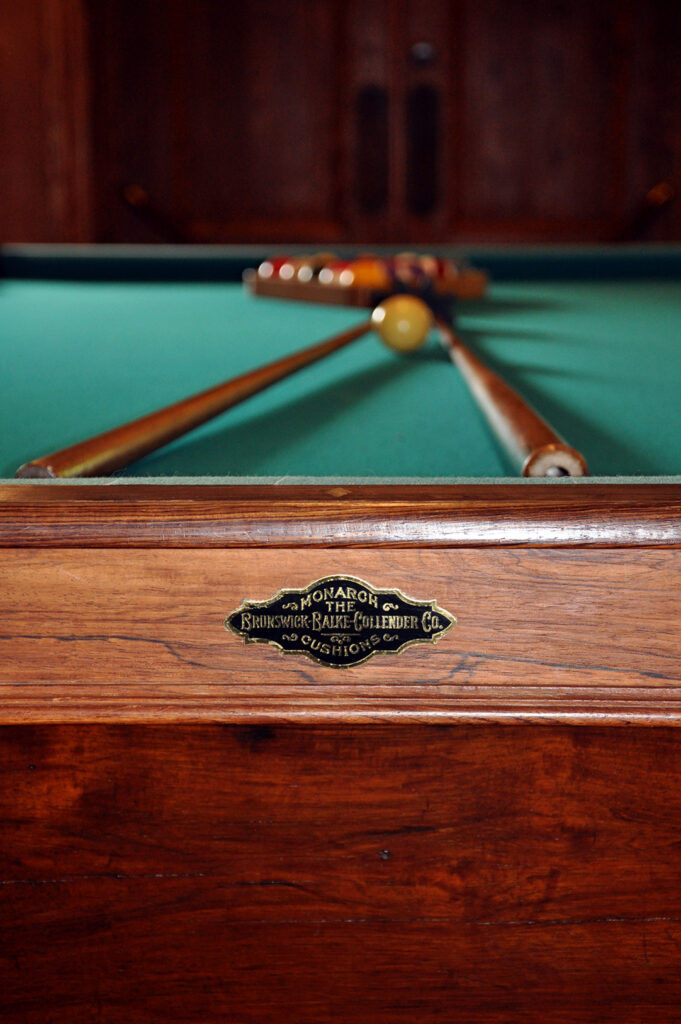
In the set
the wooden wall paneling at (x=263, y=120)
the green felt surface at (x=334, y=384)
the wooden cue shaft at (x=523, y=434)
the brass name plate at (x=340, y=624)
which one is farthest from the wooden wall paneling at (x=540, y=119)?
the brass name plate at (x=340, y=624)

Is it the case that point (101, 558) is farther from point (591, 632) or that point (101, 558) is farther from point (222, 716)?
point (591, 632)

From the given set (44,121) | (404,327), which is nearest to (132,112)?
(44,121)

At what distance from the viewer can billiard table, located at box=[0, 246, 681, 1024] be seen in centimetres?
57

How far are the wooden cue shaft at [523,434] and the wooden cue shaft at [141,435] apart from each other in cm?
24

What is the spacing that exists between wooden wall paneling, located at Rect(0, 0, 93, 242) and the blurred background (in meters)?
0.07

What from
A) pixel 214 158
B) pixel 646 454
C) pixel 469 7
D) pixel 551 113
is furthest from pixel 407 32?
pixel 646 454

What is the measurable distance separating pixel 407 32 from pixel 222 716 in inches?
204

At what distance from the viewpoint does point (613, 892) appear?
622mm

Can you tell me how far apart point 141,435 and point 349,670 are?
0.87 ft

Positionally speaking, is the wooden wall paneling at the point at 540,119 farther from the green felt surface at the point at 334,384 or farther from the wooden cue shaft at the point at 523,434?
the wooden cue shaft at the point at 523,434

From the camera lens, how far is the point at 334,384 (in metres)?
1.12

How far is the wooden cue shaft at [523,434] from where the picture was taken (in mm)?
660

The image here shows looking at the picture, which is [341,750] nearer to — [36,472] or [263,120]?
[36,472]

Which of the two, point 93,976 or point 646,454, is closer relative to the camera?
point 93,976
